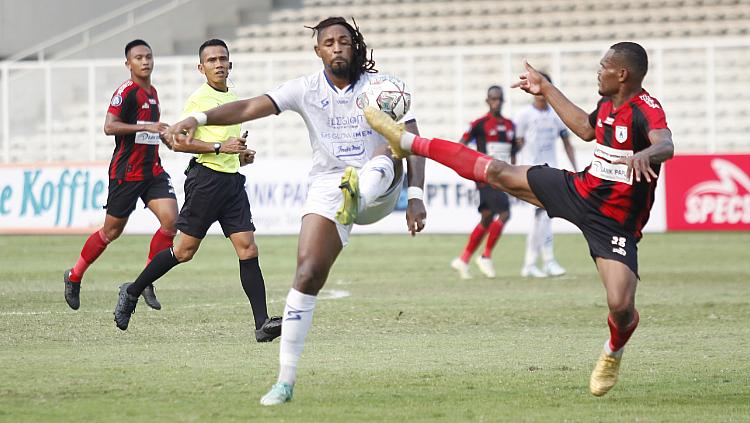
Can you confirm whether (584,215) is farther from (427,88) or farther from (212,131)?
(427,88)

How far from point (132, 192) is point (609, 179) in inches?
228

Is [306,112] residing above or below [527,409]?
above

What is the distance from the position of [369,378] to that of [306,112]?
1.81 metres

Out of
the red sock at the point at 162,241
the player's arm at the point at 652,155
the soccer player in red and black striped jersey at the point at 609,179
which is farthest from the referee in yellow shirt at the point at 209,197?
the player's arm at the point at 652,155

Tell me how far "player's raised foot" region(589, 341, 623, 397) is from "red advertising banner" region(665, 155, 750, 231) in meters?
15.9

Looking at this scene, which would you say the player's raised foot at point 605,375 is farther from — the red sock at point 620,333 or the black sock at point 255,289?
the black sock at point 255,289

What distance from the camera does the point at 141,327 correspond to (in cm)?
1081

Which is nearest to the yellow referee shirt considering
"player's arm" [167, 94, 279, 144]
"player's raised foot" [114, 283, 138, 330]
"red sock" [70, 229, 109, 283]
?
"player's raised foot" [114, 283, 138, 330]

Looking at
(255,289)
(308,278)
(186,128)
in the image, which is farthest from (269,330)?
(186,128)

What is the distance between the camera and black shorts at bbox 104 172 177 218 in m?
12.1

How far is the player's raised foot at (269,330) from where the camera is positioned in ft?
31.8

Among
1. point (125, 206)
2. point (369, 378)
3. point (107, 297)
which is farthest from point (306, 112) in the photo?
point (107, 297)

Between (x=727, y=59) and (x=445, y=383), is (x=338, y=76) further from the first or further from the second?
(x=727, y=59)

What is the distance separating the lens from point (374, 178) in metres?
7.59
